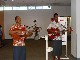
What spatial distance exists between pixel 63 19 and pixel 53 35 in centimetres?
308

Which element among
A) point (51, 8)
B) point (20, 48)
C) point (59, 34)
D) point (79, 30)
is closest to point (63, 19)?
point (79, 30)

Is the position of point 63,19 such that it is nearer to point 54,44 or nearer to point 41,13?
point 54,44

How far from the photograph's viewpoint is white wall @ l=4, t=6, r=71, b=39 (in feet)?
67.8

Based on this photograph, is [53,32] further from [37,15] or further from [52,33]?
[37,15]

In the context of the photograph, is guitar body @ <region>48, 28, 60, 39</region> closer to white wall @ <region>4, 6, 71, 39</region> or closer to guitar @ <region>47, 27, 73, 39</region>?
guitar @ <region>47, 27, 73, 39</region>

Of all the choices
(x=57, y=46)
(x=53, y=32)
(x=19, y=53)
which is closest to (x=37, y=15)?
(x=57, y=46)

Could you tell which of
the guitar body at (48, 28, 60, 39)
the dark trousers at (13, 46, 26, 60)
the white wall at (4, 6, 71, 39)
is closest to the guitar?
the guitar body at (48, 28, 60, 39)

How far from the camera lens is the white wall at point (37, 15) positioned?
20656mm

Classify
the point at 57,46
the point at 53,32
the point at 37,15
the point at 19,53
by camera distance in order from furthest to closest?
the point at 37,15, the point at 57,46, the point at 53,32, the point at 19,53

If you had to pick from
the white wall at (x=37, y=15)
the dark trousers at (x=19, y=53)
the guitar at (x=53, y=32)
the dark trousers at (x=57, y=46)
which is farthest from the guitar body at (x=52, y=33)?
the white wall at (x=37, y=15)

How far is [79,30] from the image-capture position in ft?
27.5

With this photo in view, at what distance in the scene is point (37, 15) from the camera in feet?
68.4

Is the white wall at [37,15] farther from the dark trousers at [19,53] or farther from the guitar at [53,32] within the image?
the dark trousers at [19,53]

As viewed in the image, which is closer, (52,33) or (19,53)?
(19,53)
